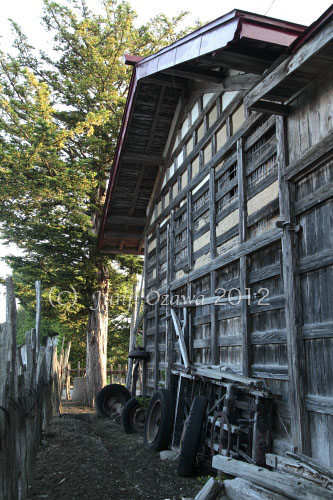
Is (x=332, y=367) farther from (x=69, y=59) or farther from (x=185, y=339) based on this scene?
(x=69, y=59)

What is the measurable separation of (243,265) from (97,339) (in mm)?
12856

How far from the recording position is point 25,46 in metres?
21.3

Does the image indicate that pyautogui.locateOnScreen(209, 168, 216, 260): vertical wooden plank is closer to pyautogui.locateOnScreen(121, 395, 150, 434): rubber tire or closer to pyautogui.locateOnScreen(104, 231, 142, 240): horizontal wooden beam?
pyautogui.locateOnScreen(121, 395, 150, 434): rubber tire

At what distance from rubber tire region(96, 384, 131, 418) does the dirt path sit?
3.31 metres

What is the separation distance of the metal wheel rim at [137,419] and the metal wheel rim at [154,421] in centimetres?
211

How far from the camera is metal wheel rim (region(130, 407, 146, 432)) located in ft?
35.4

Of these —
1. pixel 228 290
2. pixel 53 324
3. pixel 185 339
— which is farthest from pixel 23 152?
pixel 53 324

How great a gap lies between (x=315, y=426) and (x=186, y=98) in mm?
7807

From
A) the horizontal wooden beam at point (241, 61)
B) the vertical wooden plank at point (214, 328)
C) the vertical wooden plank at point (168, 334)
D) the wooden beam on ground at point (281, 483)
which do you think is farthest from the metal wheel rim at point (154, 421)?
the horizontal wooden beam at point (241, 61)

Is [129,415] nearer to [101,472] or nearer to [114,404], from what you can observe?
[114,404]

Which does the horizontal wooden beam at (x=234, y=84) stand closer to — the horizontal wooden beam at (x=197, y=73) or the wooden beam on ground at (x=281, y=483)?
the horizontal wooden beam at (x=197, y=73)

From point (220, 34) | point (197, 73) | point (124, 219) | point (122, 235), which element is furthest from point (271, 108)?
point (122, 235)

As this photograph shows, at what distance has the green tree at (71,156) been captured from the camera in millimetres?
16625

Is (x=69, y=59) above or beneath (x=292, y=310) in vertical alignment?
above
